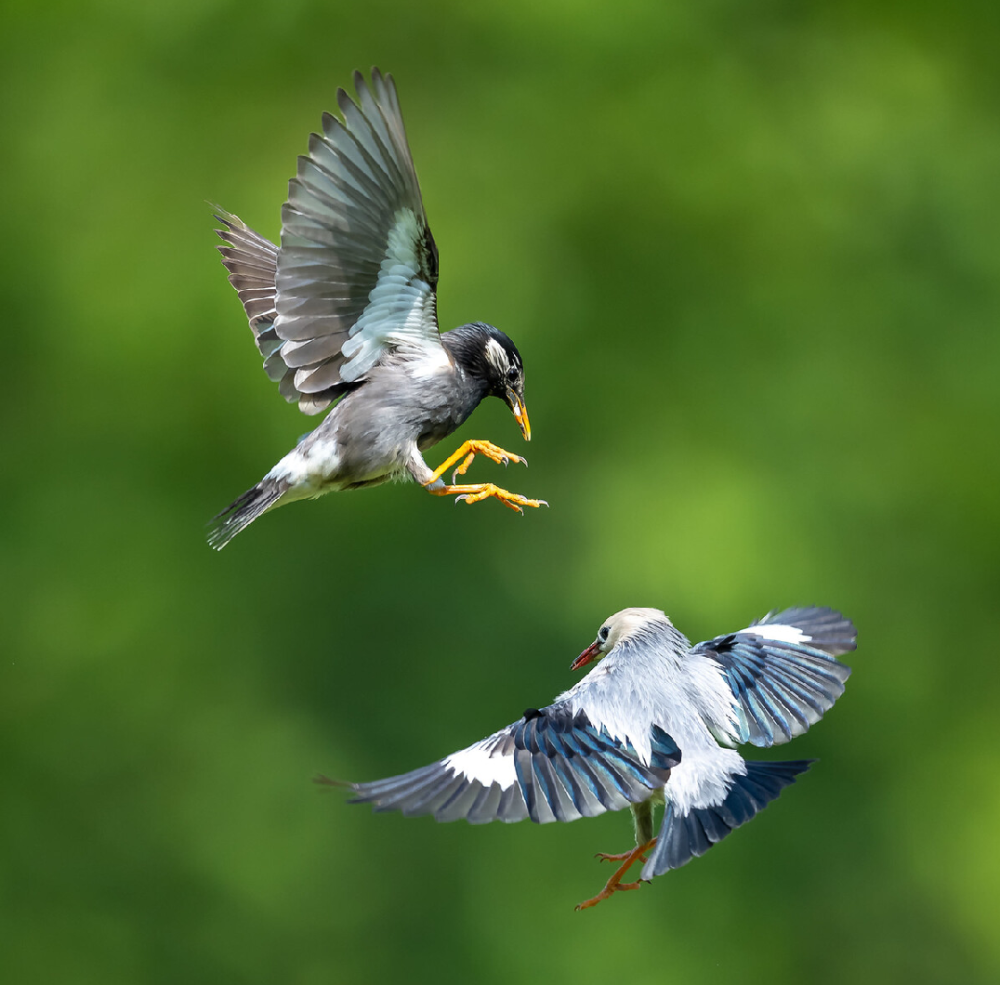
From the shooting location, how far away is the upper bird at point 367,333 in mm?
3562

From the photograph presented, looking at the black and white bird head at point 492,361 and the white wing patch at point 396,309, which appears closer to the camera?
the white wing patch at point 396,309

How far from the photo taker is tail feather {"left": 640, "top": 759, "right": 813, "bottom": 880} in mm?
3225

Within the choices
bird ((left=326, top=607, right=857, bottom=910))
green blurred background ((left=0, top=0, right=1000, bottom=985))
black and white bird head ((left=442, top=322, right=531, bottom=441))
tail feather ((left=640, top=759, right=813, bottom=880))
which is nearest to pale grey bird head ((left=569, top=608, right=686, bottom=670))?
bird ((left=326, top=607, right=857, bottom=910))

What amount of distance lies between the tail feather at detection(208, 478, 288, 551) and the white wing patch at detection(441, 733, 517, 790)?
0.80m

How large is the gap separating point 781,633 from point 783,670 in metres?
0.25

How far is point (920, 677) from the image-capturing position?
11.2m

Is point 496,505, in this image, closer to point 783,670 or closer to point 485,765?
point 783,670

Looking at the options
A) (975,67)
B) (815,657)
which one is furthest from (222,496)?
(975,67)

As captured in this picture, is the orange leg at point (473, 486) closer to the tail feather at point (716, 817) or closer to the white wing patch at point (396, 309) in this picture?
the white wing patch at point (396, 309)

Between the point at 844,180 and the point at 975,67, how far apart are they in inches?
95.9

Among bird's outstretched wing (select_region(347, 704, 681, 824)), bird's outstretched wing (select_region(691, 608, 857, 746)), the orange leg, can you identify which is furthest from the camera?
bird's outstretched wing (select_region(691, 608, 857, 746))

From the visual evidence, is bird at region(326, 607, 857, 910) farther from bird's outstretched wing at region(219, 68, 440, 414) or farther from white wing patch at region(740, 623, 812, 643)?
bird's outstretched wing at region(219, 68, 440, 414)

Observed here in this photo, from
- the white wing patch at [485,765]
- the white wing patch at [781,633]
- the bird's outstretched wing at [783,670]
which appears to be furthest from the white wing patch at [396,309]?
the white wing patch at [781,633]

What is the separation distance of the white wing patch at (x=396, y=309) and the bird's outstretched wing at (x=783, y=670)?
123 cm
